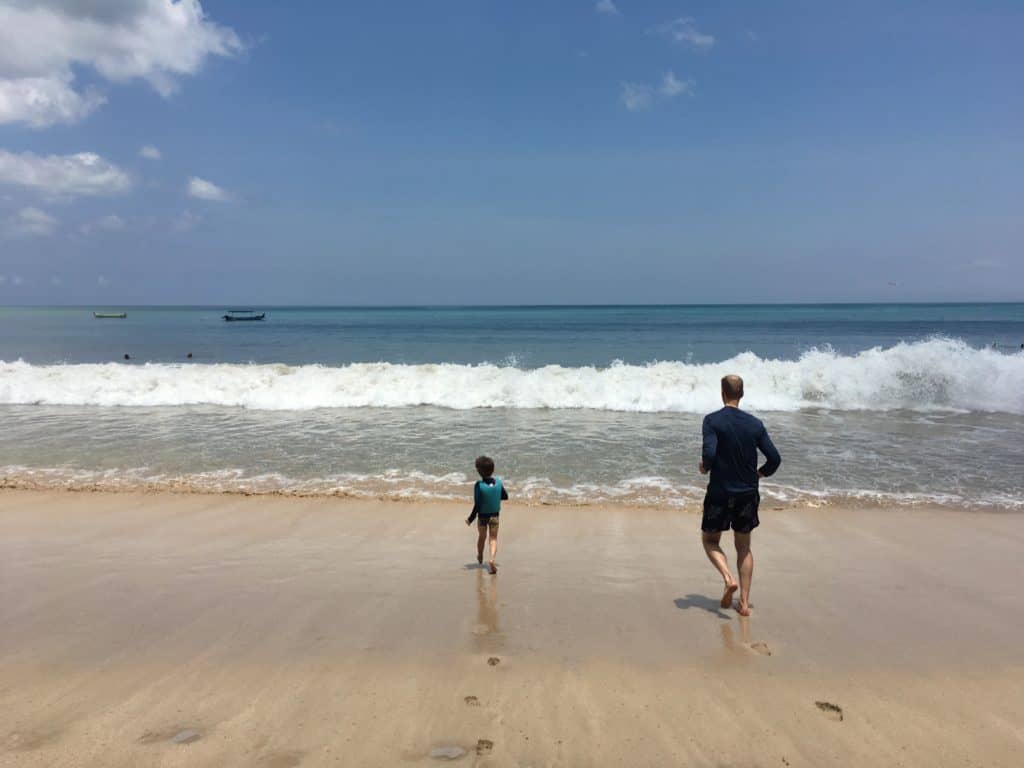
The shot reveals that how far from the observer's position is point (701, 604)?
5051 mm

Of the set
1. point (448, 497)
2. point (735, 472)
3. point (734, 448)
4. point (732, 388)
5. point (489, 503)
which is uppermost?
point (732, 388)

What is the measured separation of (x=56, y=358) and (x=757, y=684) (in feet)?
124

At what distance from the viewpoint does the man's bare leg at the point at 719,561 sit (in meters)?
4.83

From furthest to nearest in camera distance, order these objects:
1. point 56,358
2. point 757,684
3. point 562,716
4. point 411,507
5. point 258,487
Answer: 1. point 56,358
2. point 258,487
3. point 411,507
4. point 757,684
5. point 562,716

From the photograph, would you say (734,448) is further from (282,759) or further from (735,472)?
(282,759)

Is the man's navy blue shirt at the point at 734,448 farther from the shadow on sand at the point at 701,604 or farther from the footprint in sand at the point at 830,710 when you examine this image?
the footprint in sand at the point at 830,710

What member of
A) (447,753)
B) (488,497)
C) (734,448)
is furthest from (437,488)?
(447,753)

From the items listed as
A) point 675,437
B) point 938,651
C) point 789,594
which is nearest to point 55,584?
point 789,594

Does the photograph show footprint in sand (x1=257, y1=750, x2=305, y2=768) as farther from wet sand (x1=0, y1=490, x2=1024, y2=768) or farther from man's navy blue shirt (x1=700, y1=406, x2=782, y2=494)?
man's navy blue shirt (x1=700, y1=406, x2=782, y2=494)

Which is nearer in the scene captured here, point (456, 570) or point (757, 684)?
point (757, 684)

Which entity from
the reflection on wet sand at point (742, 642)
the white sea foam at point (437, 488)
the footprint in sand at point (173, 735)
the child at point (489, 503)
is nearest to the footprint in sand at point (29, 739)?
the footprint in sand at point (173, 735)

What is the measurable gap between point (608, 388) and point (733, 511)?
12.1 metres

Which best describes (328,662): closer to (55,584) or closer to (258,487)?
(55,584)

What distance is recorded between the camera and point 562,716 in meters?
3.56
